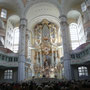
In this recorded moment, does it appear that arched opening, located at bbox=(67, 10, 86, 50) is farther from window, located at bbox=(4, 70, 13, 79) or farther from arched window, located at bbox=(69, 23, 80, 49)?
window, located at bbox=(4, 70, 13, 79)

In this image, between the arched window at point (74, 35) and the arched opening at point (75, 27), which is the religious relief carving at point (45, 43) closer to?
the arched window at point (74, 35)

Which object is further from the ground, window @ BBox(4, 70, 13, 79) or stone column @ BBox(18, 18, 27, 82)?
stone column @ BBox(18, 18, 27, 82)

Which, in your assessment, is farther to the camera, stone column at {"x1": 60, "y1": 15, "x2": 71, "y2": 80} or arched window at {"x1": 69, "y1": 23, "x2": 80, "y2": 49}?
arched window at {"x1": 69, "y1": 23, "x2": 80, "y2": 49}

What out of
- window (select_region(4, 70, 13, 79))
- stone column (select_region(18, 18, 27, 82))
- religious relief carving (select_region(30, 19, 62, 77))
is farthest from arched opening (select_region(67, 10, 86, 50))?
window (select_region(4, 70, 13, 79))

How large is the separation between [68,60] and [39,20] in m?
18.0

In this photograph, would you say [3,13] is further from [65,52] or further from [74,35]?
[74,35]

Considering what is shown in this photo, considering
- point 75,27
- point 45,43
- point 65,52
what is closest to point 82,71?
point 65,52

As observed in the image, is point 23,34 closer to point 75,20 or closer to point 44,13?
point 44,13

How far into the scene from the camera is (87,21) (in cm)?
2300

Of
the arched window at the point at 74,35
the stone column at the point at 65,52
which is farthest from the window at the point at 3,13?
the arched window at the point at 74,35

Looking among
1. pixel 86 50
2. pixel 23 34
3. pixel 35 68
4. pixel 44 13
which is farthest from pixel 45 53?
pixel 86 50

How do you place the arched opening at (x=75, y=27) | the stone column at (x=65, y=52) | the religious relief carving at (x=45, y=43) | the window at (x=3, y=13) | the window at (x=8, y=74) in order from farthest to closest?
the religious relief carving at (x=45, y=43) → the arched opening at (x=75, y=27) → the window at (x=3, y=13) → the window at (x=8, y=74) → the stone column at (x=65, y=52)

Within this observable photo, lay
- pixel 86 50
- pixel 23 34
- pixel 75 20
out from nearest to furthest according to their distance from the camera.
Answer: pixel 86 50 < pixel 23 34 < pixel 75 20

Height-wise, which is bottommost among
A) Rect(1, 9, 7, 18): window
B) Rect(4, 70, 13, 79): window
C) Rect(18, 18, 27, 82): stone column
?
Rect(4, 70, 13, 79): window
